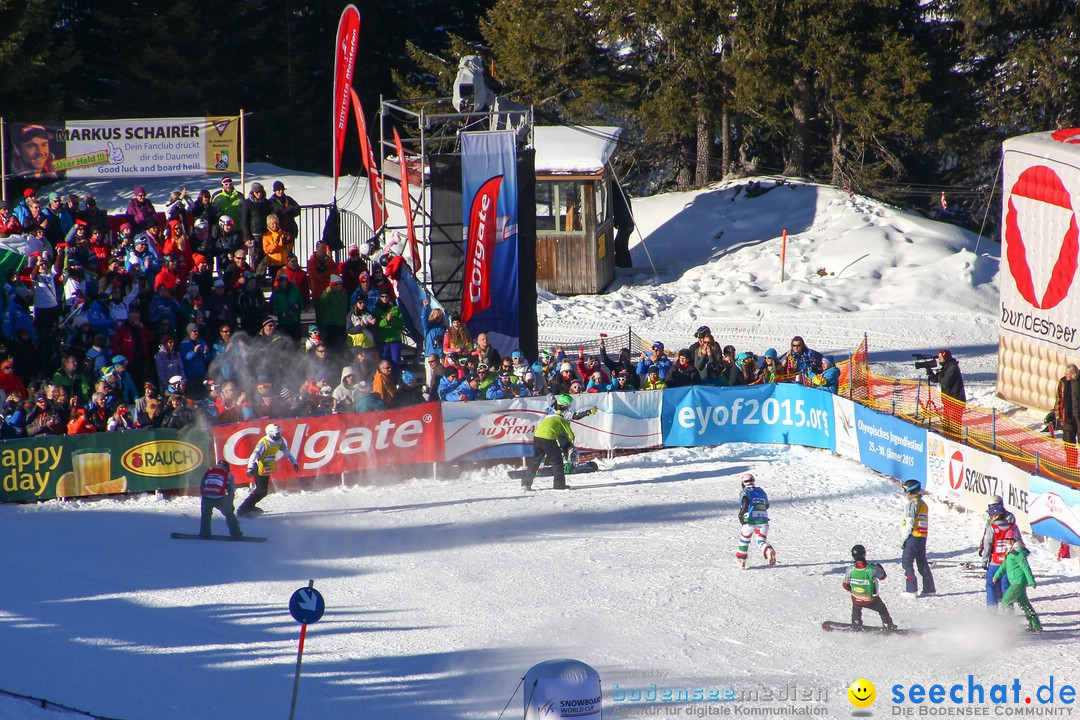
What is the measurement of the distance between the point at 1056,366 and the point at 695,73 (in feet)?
49.7

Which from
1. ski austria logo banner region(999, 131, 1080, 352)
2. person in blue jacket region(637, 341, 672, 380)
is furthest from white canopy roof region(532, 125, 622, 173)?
ski austria logo banner region(999, 131, 1080, 352)

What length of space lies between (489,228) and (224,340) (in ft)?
14.8

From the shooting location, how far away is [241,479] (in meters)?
16.7

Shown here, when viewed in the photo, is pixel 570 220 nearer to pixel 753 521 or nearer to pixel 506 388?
pixel 506 388

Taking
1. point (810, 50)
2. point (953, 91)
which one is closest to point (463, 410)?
point (810, 50)

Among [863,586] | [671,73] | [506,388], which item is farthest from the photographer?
[671,73]

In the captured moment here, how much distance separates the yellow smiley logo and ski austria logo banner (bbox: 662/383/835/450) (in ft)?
24.2

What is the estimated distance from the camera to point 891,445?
55.1 ft

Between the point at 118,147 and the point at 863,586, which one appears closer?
the point at 863,586

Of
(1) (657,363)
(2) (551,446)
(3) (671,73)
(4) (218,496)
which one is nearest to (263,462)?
(4) (218,496)

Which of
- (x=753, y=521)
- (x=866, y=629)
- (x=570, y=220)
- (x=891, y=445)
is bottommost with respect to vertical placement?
(x=866, y=629)

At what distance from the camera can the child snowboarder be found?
12.3 m

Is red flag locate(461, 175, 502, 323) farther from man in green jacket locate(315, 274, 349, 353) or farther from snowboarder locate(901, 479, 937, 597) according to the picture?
snowboarder locate(901, 479, 937, 597)

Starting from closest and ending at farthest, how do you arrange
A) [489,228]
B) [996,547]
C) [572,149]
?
1. [996,547]
2. [489,228]
3. [572,149]
